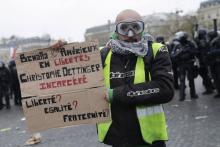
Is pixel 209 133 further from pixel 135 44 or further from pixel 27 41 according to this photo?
pixel 27 41

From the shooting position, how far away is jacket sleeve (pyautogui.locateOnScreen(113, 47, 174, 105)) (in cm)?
370

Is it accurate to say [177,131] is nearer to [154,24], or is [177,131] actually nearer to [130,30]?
[130,30]

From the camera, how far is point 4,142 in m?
10.6

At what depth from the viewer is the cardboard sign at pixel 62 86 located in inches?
150

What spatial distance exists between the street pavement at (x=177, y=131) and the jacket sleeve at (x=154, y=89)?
14.9 feet

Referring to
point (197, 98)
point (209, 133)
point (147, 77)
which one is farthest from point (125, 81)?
point (197, 98)

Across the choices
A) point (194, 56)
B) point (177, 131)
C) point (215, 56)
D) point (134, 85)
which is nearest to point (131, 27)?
point (134, 85)

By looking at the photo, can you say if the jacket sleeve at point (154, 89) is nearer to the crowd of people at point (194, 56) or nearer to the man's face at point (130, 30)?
the man's face at point (130, 30)

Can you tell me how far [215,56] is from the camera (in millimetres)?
13805

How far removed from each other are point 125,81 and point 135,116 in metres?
0.25

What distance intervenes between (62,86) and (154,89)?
0.65 meters

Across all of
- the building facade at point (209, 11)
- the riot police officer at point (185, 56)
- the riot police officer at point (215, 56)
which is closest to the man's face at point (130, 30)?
the riot police officer at point (215, 56)

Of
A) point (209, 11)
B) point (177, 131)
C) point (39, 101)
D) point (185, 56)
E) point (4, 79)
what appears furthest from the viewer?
point (209, 11)

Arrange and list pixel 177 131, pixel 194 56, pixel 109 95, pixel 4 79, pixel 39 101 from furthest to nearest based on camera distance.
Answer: pixel 4 79 → pixel 194 56 → pixel 177 131 → pixel 39 101 → pixel 109 95
